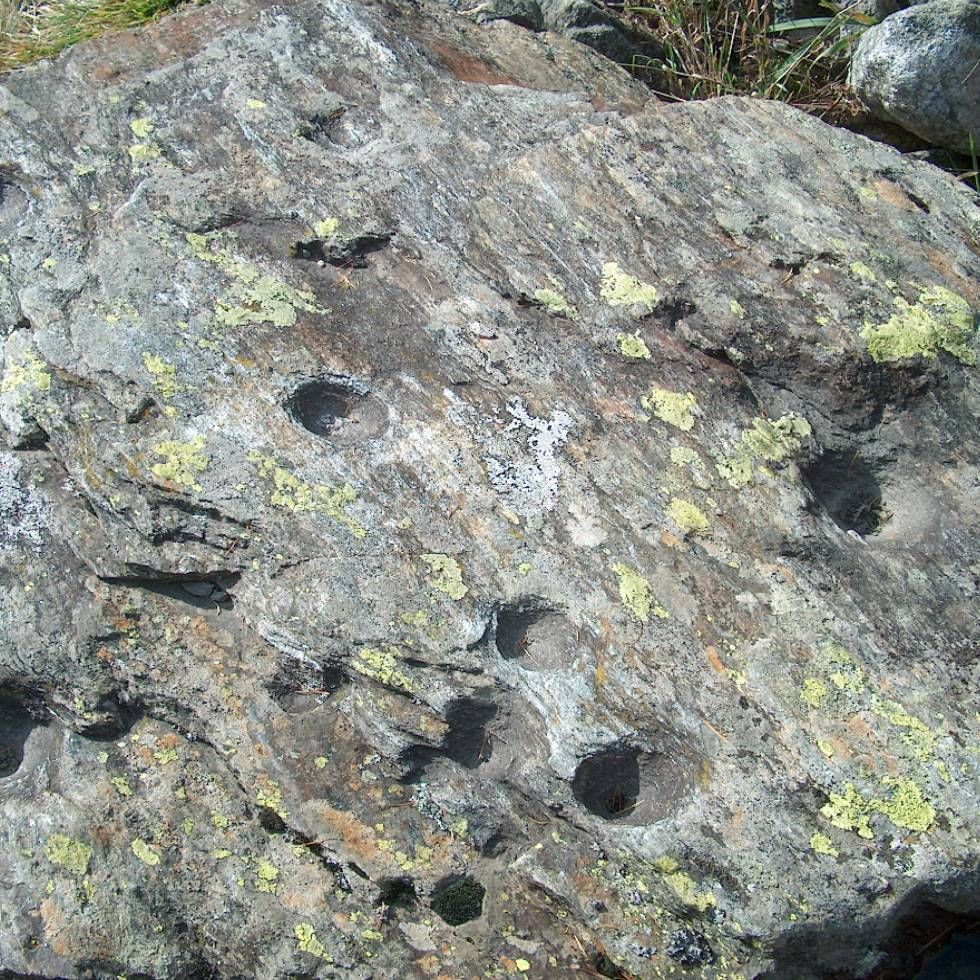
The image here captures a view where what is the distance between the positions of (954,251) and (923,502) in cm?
153

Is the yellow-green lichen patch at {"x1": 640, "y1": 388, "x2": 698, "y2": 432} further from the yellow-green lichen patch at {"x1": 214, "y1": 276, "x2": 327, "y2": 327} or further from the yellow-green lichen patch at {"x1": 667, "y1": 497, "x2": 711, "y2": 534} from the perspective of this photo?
the yellow-green lichen patch at {"x1": 214, "y1": 276, "x2": 327, "y2": 327}

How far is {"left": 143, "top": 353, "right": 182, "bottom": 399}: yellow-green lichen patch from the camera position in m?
5.15

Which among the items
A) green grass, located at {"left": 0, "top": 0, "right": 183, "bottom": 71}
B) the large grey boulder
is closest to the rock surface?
the large grey boulder

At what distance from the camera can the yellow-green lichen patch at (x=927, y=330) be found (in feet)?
18.4

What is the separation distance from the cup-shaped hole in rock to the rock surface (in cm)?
2

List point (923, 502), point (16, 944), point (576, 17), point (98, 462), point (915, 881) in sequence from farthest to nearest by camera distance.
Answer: point (576, 17)
point (923, 502)
point (98, 462)
point (16, 944)
point (915, 881)

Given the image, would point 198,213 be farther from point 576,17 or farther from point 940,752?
point 940,752

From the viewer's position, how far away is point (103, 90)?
6273 millimetres

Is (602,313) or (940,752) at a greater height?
(602,313)

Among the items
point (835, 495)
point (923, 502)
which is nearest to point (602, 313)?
point (835, 495)

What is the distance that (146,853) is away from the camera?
4840 millimetres

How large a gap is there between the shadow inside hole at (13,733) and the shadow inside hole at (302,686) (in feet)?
3.99

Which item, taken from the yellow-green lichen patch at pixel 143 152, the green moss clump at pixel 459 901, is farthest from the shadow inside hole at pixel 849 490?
the yellow-green lichen patch at pixel 143 152

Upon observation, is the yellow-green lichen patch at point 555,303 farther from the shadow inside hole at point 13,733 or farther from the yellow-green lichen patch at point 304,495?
the shadow inside hole at point 13,733
